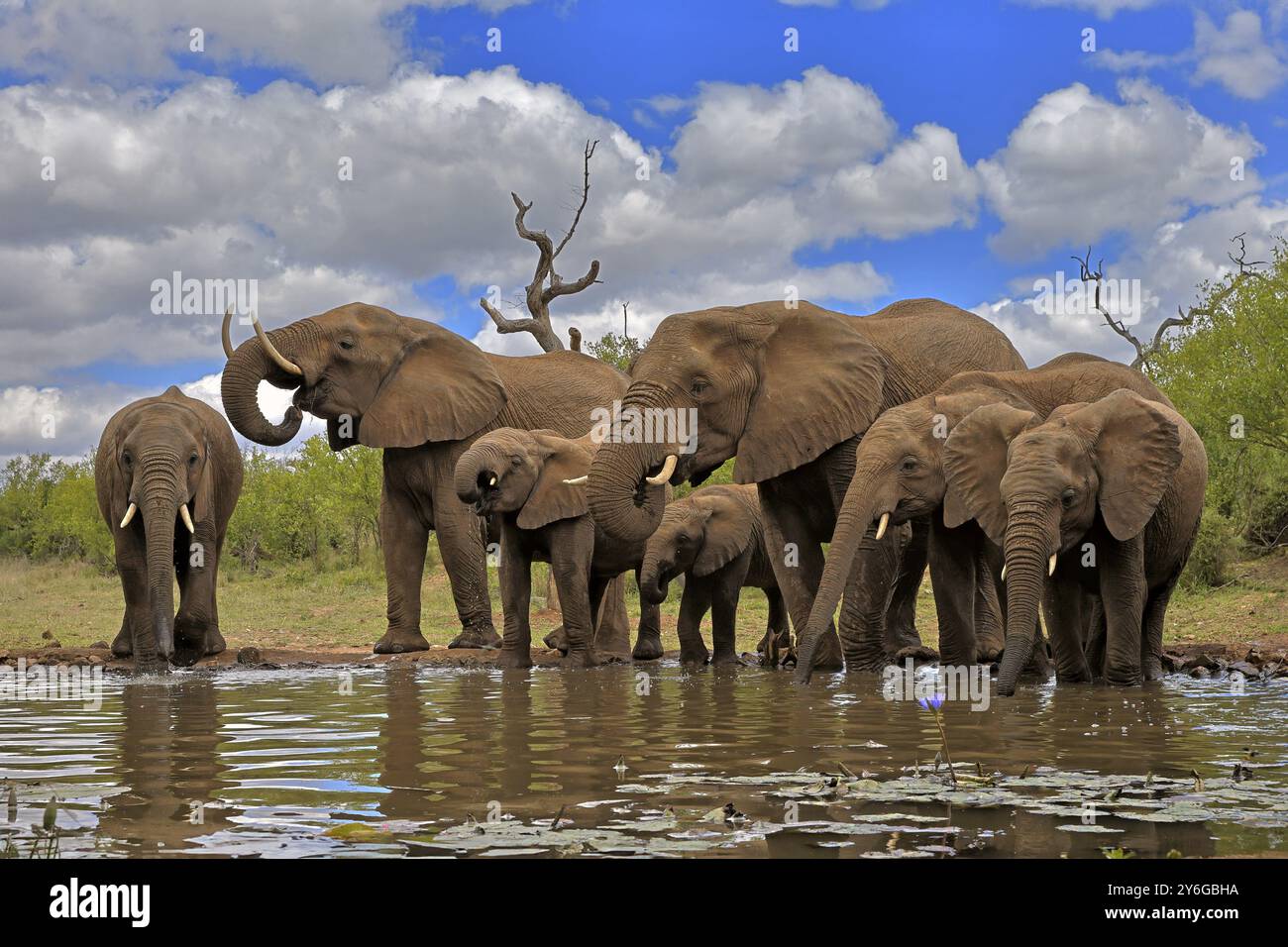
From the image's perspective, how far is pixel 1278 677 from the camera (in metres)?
12.3

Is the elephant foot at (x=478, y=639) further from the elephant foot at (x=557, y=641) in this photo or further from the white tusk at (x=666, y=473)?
the white tusk at (x=666, y=473)

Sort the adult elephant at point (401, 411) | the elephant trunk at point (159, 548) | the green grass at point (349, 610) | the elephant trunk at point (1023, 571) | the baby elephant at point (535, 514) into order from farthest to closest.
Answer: the green grass at point (349, 610) → the adult elephant at point (401, 411) → the baby elephant at point (535, 514) → the elephant trunk at point (159, 548) → the elephant trunk at point (1023, 571)

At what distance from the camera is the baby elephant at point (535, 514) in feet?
47.3

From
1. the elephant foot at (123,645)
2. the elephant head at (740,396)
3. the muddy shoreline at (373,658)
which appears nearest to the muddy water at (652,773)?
the elephant head at (740,396)

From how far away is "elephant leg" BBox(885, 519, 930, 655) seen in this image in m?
14.4

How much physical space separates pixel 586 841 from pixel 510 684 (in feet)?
24.1

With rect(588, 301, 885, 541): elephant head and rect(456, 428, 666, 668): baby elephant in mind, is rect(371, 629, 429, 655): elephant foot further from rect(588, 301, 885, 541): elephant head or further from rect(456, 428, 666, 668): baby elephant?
rect(588, 301, 885, 541): elephant head

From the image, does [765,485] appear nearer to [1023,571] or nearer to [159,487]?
[1023,571]

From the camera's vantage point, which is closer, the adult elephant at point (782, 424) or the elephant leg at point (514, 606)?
the adult elephant at point (782, 424)

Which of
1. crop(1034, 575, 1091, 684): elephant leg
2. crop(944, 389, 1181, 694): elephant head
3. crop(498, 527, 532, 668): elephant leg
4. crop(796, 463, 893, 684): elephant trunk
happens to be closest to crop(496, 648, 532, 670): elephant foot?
crop(498, 527, 532, 668): elephant leg

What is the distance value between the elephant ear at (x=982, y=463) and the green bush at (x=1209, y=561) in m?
14.1

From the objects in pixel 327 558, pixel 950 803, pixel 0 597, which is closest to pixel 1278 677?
→ pixel 950 803

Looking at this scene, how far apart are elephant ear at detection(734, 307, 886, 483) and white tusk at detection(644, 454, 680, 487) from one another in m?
0.78
